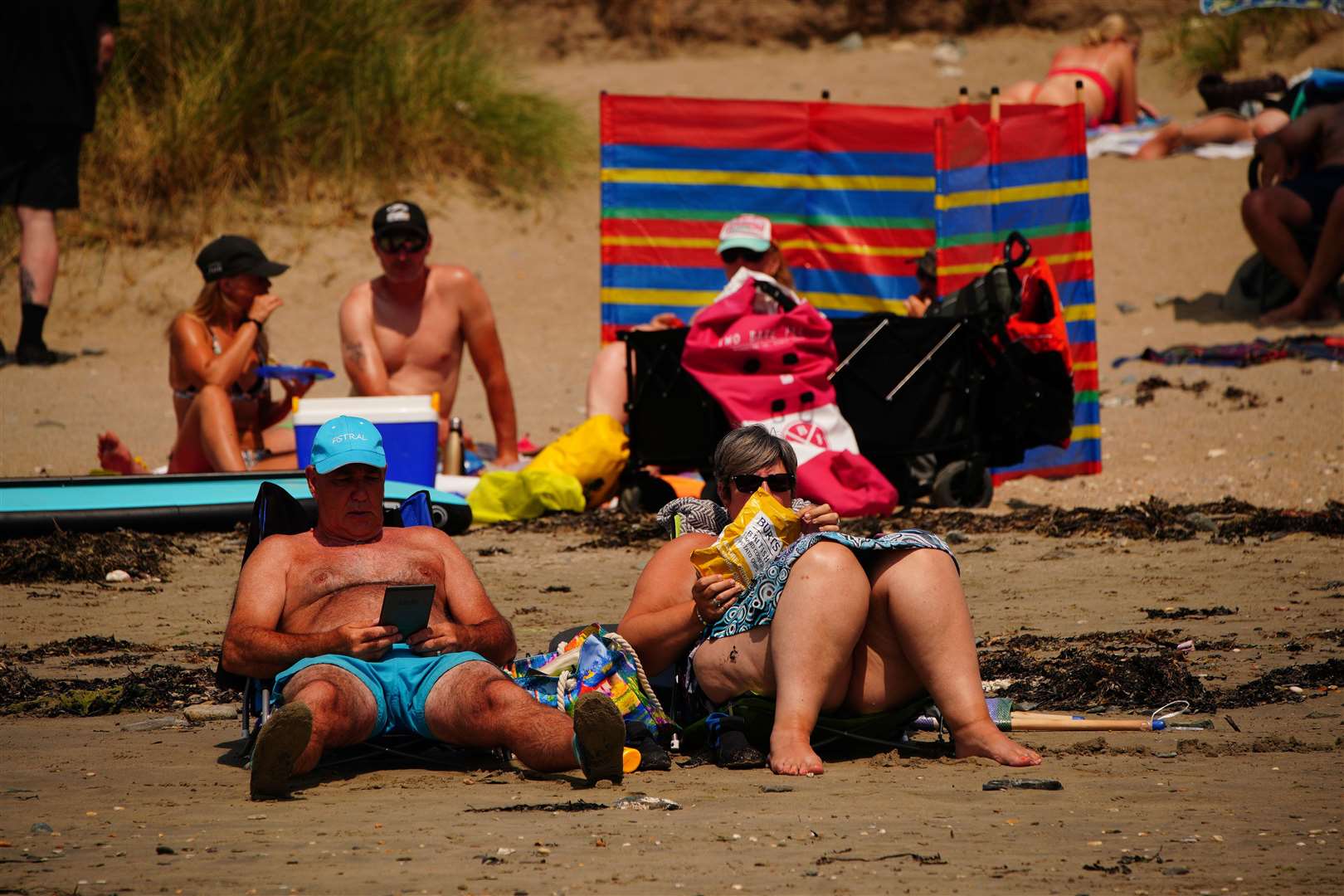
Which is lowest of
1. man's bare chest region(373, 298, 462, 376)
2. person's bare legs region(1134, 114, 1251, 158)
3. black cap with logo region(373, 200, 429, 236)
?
man's bare chest region(373, 298, 462, 376)

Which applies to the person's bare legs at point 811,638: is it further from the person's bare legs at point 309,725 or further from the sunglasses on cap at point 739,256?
the sunglasses on cap at point 739,256

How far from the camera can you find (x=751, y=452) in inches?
168

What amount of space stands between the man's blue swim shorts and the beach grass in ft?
30.1

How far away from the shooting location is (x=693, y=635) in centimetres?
429

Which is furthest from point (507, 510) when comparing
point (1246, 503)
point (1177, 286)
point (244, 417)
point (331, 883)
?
point (1177, 286)

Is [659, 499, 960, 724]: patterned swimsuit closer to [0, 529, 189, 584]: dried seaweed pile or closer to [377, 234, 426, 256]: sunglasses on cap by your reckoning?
[0, 529, 189, 584]: dried seaweed pile

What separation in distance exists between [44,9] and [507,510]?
4.99 metres

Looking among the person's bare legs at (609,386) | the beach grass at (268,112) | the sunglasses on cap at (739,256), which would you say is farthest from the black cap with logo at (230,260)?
the beach grass at (268,112)

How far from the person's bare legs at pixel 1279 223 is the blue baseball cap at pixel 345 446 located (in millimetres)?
7850

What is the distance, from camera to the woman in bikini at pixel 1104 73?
14.4m

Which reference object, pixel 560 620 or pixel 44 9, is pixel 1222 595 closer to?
pixel 560 620

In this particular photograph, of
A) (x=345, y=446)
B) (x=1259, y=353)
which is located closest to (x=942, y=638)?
(x=345, y=446)

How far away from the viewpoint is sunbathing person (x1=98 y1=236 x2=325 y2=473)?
26.1 ft

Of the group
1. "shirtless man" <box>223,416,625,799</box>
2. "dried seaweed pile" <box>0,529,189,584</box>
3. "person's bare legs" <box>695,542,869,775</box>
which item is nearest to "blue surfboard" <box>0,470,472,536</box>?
"dried seaweed pile" <box>0,529,189,584</box>
